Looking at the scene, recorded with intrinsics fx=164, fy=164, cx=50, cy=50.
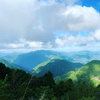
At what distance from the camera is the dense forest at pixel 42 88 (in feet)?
53.6

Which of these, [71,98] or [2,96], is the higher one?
[2,96]

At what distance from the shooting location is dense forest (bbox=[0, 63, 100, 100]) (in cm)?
1633

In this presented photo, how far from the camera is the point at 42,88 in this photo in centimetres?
3020

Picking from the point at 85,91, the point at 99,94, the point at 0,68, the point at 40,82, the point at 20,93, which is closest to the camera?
the point at 85,91

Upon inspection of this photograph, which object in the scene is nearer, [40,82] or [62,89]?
[62,89]

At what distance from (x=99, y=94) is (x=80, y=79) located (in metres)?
3.58

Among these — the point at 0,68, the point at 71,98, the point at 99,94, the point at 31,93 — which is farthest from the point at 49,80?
the point at 71,98

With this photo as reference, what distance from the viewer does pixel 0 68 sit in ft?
171

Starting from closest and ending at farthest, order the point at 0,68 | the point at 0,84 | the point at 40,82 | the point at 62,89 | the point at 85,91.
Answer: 1. the point at 0,84
2. the point at 85,91
3. the point at 62,89
4. the point at 40,82
5. the point at 0,68

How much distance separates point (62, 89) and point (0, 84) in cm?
2776

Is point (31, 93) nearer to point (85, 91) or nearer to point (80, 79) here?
point (80, 79)

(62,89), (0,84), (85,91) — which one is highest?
(0,84)

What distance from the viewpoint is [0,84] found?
12.2 m

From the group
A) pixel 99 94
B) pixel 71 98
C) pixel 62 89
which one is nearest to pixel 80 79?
pixel 99 94
